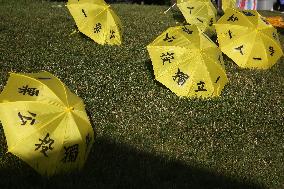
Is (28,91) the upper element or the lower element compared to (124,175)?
upper

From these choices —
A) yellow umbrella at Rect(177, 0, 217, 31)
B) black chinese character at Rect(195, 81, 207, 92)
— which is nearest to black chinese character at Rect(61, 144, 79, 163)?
black chinese character at Rect(195, 81, 207, 92)

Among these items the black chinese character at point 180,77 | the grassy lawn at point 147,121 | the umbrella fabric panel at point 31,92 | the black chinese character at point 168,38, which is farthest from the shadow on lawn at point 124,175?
the black chinese character at point 168,38

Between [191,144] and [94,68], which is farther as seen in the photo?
[94,68]

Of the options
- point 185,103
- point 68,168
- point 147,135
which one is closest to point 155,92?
point 185,103

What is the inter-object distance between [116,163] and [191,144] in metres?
2.36

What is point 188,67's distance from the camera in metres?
14.7

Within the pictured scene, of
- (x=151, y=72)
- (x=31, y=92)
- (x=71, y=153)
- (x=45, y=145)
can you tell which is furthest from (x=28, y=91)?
(x=151, y=72)

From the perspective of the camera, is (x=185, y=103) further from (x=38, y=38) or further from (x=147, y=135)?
(x=38, y=38)

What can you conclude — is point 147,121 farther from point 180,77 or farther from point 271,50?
point 271,50

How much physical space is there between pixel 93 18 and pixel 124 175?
1073 cm

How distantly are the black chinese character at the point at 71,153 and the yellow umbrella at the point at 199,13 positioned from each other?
1648cm

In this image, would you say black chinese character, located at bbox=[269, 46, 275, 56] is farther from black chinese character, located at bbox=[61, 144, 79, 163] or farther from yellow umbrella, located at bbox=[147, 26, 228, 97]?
black chinese character, located at bbox=[61, 144, 79, 163]

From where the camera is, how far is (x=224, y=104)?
574 inches

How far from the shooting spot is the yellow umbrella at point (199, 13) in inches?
967
